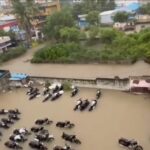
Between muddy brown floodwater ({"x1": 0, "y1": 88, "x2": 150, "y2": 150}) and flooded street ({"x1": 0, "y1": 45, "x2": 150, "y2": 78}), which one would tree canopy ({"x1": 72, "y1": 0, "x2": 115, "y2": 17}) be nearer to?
flooded street ({"x1": 0, "y1": 45, "x2": 150, "y2": 78})

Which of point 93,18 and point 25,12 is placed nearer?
point 25,12

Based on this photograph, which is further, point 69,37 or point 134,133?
point 69,37

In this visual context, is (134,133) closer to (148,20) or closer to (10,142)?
(10,142)

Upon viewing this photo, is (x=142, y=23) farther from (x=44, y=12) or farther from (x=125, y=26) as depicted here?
(x=44, y=12)

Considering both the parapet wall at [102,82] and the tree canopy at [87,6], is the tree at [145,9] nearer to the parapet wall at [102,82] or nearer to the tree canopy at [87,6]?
the tree canopy at [87,6]

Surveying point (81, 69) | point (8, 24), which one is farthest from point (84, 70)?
point (8, 24)

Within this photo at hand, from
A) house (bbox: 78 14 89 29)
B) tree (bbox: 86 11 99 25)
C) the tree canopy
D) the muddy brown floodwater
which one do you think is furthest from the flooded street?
the tree canopy

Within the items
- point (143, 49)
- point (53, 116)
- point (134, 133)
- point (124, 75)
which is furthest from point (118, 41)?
point (134, 133)
